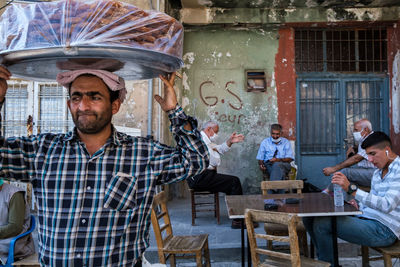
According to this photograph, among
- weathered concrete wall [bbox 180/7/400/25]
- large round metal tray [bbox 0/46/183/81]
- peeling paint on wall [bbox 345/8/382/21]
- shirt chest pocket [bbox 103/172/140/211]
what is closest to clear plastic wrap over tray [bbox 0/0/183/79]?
large round metal tray [bbox 0/46/183/81]

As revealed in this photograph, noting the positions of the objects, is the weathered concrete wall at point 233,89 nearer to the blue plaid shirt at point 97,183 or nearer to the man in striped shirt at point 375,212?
the man in striped shirt at point 375,212

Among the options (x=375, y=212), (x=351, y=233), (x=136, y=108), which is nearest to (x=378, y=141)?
(x=375, y=212)

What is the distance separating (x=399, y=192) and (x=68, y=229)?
281 cm

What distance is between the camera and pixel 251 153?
7824mm

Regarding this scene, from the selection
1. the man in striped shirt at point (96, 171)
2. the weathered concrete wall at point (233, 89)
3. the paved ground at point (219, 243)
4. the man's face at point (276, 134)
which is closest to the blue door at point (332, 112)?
the weathered concrete wall at point (233, 89)

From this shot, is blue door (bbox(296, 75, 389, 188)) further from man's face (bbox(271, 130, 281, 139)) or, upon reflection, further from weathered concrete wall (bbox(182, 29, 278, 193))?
man's face (bbox(271, 130, 281, 139))

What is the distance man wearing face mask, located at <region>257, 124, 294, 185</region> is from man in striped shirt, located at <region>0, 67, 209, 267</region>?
17.3 ft

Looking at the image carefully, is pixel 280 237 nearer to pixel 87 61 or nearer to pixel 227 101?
pixel 87 61

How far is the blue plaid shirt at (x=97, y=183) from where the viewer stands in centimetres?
161

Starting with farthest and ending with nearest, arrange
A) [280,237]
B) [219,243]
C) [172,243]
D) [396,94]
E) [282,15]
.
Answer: [282,15] < [396,94] < [219,243] < [172,243] < [280,237]

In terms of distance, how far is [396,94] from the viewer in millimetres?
7645

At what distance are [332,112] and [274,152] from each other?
6.25 feet

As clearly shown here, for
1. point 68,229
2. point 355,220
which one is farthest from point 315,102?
point 68,229

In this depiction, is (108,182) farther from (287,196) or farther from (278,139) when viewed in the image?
(278,139)
